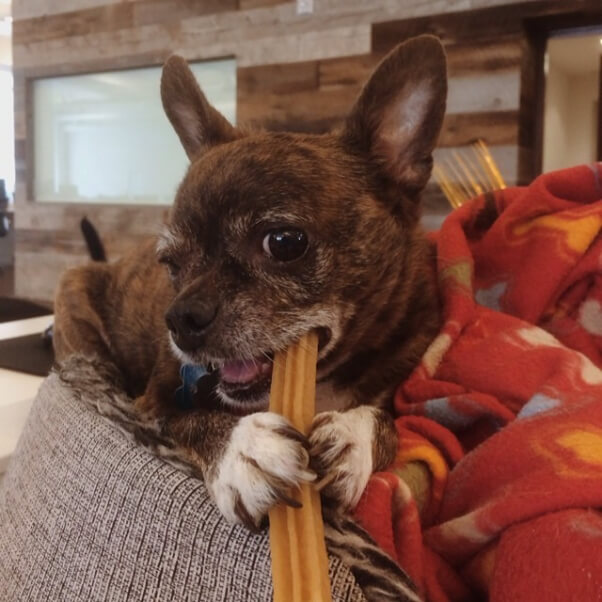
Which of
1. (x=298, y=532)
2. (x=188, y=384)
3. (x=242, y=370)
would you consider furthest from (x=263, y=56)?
(x=298, y=532)

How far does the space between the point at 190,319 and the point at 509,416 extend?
18.4 inches

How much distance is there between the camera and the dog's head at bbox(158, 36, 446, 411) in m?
1.00

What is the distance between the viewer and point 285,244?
1.03 m

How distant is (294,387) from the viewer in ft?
2.94

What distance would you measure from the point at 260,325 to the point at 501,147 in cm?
262

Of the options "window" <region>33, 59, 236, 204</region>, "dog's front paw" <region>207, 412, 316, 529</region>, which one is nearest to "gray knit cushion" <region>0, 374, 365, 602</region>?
"dog's front paw" <region>207, 412, 316, 529</region>

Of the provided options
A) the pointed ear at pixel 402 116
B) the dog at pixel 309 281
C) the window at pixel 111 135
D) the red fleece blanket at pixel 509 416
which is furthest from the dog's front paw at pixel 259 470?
the window at pixel 111 135

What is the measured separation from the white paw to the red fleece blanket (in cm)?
2

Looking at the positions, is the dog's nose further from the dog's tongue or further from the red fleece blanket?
the red fleece blanket

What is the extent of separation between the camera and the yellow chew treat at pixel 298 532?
646mm

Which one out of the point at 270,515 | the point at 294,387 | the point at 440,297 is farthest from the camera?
the point at 440,297

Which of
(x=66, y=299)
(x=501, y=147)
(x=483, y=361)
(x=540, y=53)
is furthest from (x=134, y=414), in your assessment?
(x=540, y=53)

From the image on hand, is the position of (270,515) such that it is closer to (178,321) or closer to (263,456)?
(263,456)

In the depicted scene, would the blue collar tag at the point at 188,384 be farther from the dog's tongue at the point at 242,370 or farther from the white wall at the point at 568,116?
the white wall at the point at 568,116
